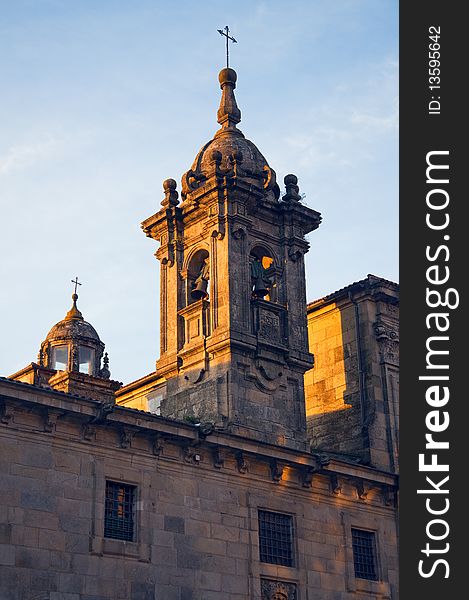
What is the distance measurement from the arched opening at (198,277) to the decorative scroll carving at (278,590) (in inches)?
371

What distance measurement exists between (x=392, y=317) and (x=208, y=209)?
24.0 ft

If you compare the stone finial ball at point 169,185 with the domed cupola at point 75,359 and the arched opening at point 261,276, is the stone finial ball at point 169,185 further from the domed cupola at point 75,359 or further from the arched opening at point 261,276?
the domed cupola at point 75,359

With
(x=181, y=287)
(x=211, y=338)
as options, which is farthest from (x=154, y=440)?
(x=181, y=287)

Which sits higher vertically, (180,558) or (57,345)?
(57,345)

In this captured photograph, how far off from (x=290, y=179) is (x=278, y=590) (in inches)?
526

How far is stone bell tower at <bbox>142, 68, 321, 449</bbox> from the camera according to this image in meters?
31.9

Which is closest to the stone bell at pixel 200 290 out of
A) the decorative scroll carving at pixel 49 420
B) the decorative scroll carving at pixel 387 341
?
the decorative scroll carving at pixel 387 341

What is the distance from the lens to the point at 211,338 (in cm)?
3234

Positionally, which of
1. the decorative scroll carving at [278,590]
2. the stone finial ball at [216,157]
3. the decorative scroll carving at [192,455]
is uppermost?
the stone finial ball at [216,157]

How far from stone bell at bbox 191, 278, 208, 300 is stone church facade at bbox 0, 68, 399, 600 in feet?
0.24

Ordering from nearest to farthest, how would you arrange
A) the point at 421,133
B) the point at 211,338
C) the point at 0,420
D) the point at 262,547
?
1. the point at 421,133
2. the point at 0,420
3. the point at 262,547
4. the point at 211,338

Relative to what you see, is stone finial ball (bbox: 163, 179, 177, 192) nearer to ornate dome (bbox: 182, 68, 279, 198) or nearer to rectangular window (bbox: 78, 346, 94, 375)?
ornate dome (bbox: 182, 68, 279, 198)

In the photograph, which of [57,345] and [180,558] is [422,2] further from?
[57,345]

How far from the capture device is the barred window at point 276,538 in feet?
94.0
